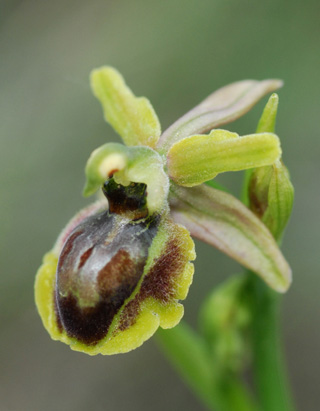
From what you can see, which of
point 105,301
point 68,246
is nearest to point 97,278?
point 105,301

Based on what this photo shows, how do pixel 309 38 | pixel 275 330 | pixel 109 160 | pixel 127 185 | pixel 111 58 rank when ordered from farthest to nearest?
pixel 111 58 → pixel 309 38 → pixel 275 330 → pixel 127 185 → pixel 109 160

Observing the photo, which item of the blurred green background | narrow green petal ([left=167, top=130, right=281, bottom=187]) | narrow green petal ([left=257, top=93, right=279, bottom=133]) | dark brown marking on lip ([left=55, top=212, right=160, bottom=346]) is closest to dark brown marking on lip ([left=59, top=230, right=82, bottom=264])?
dark brown marking on lip ([left=55, top=212, right=160, bottom=346])

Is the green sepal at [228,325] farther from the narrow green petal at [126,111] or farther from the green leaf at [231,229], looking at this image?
the narrow green petal at [126,111]

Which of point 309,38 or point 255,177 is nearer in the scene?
point 255,177

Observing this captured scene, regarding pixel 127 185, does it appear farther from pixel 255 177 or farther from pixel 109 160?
pixel 255 177


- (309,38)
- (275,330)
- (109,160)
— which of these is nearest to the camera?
(109,160)

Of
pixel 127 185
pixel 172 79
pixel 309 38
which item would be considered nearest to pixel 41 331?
pixel 172 79

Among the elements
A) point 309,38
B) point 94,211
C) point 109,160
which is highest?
point 109,160
